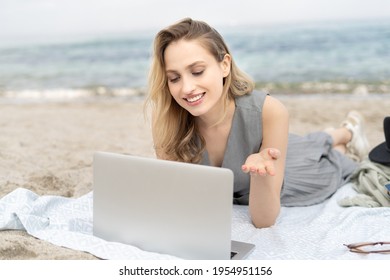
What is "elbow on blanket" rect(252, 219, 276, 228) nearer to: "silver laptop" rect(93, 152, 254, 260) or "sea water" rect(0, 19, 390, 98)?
"silver laptop" rect(93, 152, 254, 260)

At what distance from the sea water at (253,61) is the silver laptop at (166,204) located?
19.2 feet

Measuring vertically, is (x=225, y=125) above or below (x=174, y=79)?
below

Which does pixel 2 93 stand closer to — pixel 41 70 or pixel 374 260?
pixel 41 70

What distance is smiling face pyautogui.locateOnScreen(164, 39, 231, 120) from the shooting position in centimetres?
200

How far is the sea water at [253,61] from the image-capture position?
29.0ft

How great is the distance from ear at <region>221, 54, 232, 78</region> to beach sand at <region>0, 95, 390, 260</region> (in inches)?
40.2

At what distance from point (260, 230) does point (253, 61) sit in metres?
9.40

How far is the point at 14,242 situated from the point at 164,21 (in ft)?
39.8

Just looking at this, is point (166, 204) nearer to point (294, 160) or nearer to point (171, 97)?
point (171, 97)

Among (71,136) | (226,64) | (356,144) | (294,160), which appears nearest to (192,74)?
(226,64)

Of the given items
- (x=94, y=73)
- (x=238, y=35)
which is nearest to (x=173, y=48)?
(x=94, y=73)

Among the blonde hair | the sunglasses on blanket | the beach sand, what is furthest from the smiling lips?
the sunglasses on blanket

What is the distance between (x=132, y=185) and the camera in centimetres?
170

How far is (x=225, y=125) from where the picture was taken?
2.42 metres
